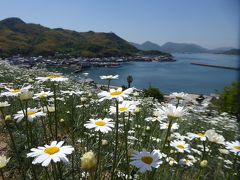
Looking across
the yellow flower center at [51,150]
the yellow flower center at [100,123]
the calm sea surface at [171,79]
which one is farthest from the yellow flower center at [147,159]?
the calm sea surface at [171,79]

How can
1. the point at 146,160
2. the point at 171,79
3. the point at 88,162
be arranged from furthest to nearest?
1. the point at 171,79
2. the point at 146,160
3. the point at 88,162

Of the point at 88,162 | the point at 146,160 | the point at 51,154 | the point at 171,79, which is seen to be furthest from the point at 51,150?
the point at 171,79

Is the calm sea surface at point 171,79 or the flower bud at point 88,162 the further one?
the calm sea surface at point 171,79

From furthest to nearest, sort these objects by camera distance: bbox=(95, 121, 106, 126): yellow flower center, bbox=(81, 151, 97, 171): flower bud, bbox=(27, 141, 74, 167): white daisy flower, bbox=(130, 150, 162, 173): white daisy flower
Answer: bbox=(95, 121, 106, 126): yellow flower center → bbox=(130, 150, 162, 173): white daisy flower → bbox=(27, 141, 74, 167): white daisy flower → bbox=(81, 151, 97, 171): flower bud

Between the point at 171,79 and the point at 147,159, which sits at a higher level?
the point at 147,159

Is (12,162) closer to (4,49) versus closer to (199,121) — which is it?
(199,121)

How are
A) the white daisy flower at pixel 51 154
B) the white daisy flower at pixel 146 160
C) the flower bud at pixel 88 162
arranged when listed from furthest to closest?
the white daisy flower at pixel 146 160, the white daisy flower at pixel 51 154, the flower bud at pixel 88 162

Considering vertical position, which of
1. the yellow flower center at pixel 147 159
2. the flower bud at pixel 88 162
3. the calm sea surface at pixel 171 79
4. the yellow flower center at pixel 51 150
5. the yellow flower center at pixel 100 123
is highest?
the flower bud at pixel 88 162

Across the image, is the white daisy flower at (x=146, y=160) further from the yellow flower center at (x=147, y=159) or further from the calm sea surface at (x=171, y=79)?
the calm sea surface at (x=171, y=79)

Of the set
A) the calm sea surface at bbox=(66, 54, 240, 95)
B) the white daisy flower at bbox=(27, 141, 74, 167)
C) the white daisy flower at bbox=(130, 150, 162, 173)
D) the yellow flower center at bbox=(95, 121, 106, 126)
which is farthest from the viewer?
the calm sea surface at bbox=(66, 54, 240, 95)

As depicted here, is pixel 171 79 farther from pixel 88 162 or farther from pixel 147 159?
pixel 88 162

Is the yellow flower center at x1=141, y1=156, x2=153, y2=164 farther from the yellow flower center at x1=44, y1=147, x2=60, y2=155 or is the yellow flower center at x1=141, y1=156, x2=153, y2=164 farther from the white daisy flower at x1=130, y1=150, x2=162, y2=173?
the yellow flower center at x1=44, y1=147, x2=60, y2=155

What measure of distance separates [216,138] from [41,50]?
79.9 metres

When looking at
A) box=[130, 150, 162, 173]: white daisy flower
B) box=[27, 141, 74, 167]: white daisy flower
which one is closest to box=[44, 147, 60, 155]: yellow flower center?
box=[27, 141, 74, 167]: white daisy flower
